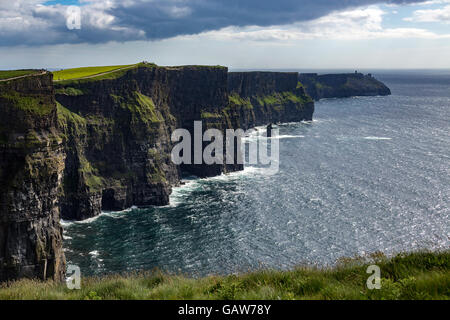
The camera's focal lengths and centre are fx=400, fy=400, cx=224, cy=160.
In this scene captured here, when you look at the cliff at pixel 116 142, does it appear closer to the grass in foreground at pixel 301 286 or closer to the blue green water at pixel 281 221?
the blue green water at pixel 281 221

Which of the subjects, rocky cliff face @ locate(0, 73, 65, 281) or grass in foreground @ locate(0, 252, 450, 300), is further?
rocky cliff face @ locate(0, 73, 65, 281)

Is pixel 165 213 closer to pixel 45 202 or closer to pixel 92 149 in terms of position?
pixel 92 149

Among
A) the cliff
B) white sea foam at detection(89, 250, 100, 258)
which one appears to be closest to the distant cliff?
the cliff

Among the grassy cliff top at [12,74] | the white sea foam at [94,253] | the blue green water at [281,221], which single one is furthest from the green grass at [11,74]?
the white sea foam at [94,253]

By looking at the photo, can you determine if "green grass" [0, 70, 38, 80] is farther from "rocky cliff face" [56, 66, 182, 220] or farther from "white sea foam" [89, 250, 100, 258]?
→ "white sea foam" [89, 250, 100, 258]
